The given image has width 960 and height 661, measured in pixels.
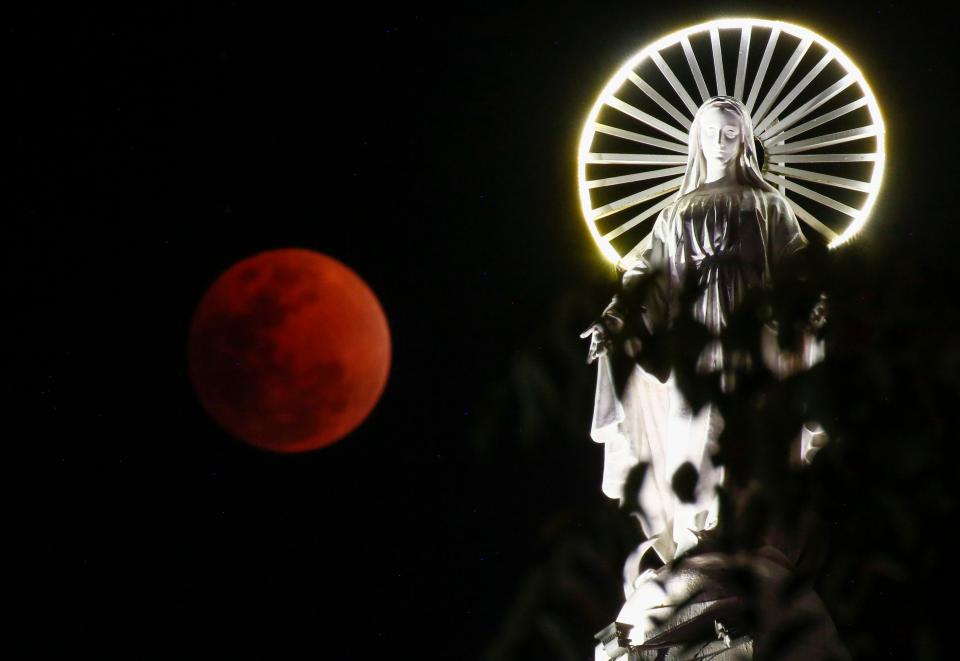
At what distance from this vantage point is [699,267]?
12.6 feet

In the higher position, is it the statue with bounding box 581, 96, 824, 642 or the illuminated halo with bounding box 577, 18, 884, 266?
the illuminated halo with bounding box 577, 18, 884, 266

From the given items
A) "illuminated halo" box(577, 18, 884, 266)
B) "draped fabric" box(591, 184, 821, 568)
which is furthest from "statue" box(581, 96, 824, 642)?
"illuminated halo" box(577, 18, 884, 266)

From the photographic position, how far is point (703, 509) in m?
3.54

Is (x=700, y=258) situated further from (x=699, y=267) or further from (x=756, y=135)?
(x=756, y=135)

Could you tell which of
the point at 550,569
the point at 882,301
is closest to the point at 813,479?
the point at 882,301

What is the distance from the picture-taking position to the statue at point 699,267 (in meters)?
3.63

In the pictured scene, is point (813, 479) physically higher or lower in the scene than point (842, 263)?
lower

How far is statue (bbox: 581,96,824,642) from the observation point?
11.9ft

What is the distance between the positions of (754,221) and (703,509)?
913mm

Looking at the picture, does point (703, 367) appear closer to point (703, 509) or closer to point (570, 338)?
point (570, 338)

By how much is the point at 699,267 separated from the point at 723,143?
466mm

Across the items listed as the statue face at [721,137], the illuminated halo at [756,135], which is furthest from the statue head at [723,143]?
the illuminated halo at [756,135]

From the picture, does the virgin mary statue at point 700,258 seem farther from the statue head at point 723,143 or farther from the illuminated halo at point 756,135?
the illuminated halo at point 756,135

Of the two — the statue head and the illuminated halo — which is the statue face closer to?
the statue head
